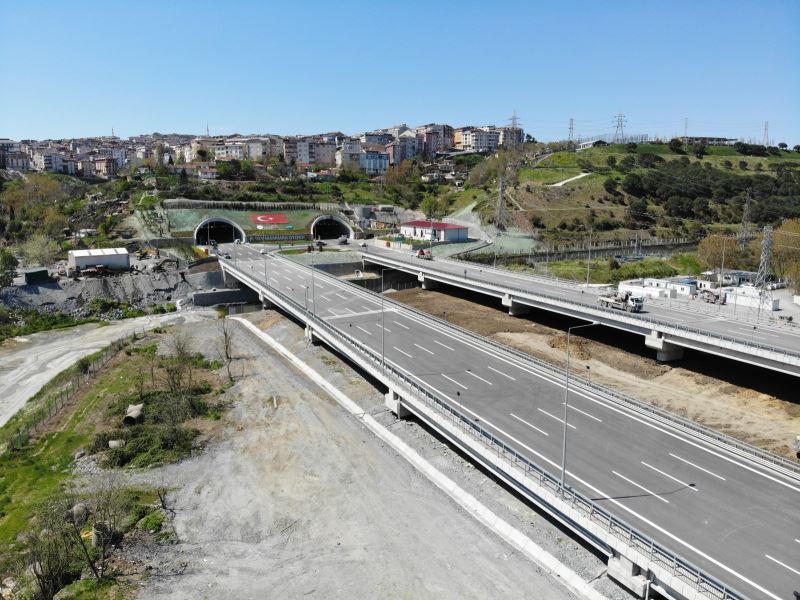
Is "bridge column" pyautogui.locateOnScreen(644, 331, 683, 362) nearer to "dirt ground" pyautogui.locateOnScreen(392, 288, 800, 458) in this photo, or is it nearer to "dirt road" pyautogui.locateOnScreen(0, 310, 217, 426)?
"dirt ground" pyautogui.locateOnScreen(392, 288, 800, 458)

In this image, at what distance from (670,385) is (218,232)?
82985 millimetres

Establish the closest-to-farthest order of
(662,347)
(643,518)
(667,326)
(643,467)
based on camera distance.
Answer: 1. (643,518)
2. (643,467)
3. (667,326)
4. (662,347)

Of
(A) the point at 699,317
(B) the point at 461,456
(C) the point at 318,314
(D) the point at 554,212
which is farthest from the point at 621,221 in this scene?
(B) the point at 461,456

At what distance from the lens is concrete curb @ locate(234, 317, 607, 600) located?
18.5 meters

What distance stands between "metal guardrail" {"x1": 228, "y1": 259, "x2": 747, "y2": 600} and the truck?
19977mm

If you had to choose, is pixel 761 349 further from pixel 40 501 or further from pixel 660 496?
pixel 40 501

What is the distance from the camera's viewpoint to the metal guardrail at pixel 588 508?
14852 millimetres

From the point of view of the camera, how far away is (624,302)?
41.9 metres

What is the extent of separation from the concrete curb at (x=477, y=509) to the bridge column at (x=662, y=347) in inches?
788

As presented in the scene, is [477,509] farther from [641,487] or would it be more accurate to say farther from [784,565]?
[784,565]

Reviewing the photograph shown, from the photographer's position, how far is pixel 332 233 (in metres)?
103

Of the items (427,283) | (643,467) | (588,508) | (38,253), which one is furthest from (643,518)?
(38,253)

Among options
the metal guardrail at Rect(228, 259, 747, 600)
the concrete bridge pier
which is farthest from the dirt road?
the metal guardrail at Rect(228, 259, 747, 600)

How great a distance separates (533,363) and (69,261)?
63565 millimetres
